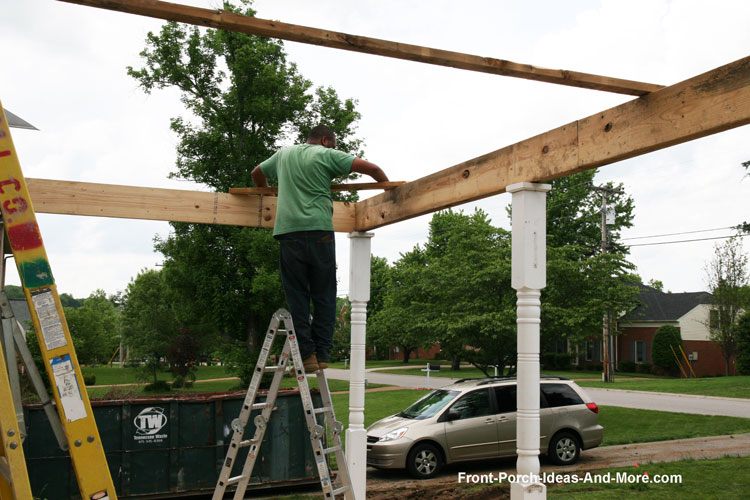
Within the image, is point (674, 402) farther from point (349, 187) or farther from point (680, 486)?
point (349, 187)

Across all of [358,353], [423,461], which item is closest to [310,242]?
[358,353]

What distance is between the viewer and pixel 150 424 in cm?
862

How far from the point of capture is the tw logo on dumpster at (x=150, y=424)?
28.1 ft

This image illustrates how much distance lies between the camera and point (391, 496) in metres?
8.36

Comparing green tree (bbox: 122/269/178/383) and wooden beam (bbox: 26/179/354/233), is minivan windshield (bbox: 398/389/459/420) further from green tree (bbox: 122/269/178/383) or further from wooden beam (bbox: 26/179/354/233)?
green tree (bbox: 122/269/178/383)

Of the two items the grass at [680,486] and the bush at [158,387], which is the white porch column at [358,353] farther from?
the bush at [158,387]

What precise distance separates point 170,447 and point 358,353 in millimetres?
3512

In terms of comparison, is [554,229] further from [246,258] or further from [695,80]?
[695,80]

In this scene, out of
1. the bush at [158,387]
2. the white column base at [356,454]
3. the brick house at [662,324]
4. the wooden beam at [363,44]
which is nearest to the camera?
the wooden beam at [363,44]

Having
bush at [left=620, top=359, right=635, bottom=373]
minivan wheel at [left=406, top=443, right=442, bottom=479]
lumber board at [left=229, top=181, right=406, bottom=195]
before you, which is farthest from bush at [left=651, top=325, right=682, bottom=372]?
lumber board at [left=229, top=181, right=406, bottom=195]

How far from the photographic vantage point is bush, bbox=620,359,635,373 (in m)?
39.6

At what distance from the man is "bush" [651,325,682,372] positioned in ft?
122

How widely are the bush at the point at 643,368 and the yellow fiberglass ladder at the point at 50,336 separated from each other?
135 feet

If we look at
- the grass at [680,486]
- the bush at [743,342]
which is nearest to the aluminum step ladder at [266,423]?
the grass at [680,486]
